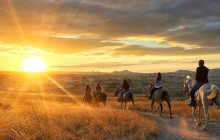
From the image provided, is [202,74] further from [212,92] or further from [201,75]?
[212,92]

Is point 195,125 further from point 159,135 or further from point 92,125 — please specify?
point 92,125

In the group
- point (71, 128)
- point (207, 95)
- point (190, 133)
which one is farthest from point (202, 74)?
point (71, 128)

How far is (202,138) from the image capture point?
36.1 ft

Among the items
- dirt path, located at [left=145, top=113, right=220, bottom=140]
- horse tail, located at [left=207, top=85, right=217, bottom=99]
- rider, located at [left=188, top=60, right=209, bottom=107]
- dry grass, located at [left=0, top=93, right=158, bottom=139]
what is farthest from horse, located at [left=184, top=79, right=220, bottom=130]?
dry grass, located at [left=0, top=93, right=158, bottom=139]

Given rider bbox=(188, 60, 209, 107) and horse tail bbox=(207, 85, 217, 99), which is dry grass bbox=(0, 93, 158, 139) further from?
rider bbox=(188, 60, 209, 107)

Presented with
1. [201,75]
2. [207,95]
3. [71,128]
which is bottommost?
[71,128]

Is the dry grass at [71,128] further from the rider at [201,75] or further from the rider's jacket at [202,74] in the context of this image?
the rider's jacket at [202,74]

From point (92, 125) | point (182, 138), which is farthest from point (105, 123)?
point (182, 138)

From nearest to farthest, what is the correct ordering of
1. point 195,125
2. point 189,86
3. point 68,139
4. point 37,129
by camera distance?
point 68,139, point 37,129, point 195,125, point 189,86

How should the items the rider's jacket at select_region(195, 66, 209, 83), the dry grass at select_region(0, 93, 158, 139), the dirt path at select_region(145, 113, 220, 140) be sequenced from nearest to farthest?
the dry grass at select_region(0, 93, 158, 139) → the dirt path at select_region(145, 113, 220, 140) → the rider's jacket at select_region(195, 66, 209, 83)

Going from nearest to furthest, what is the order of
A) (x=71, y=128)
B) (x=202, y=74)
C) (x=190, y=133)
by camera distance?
(x=71, y=128), (x=190, y=133), (x=202, y=74)

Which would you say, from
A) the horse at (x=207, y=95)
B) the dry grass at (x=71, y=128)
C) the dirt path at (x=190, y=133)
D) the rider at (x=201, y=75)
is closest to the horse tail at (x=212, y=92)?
the horse at (x=207, y=95)

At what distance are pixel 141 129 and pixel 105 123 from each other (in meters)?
2.02

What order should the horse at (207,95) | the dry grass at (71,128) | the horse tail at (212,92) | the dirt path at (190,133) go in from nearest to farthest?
the dry grass at (71,128), the dirt path at (190,133), the horse tail at (212,92), the horse at (207,95)
